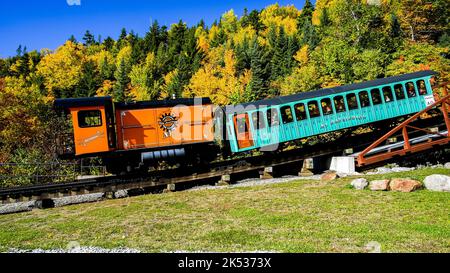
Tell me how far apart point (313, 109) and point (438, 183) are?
25.3ft

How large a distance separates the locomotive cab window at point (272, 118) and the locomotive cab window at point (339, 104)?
11.9ft

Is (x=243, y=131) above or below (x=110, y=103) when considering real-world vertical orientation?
below

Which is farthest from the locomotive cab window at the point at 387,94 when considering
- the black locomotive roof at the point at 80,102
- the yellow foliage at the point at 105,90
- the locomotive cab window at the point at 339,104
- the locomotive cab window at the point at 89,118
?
the yellow foliage at the point at 105,90

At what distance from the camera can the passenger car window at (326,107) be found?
59.6 feet

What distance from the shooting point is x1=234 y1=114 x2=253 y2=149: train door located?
17531mm

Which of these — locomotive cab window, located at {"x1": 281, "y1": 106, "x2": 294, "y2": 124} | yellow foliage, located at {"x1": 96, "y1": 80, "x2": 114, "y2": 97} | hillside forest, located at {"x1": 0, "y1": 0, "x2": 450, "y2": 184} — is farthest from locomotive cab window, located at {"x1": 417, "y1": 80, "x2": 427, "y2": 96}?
yellow foliage, located at {"x1": 96, "y1": 80, "x2": 114, "y2": 97}

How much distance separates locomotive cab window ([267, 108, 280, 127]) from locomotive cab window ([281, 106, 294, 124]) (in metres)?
0.34

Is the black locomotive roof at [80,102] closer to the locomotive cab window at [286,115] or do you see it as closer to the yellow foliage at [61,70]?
the locomotive cab window at [286,115]

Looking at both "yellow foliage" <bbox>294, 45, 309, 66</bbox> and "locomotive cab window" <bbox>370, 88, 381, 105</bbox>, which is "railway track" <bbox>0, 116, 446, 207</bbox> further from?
"yellow foliage" <bbox>294, 45, 309, 66</bbox>

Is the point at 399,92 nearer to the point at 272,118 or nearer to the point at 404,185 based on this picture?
the point at 272,118

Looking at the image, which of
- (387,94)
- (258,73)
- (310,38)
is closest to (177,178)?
(387,94)

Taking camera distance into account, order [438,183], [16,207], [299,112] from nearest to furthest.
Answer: [438,183] < [16,207] < [299,112]

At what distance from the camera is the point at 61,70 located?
80.8 m

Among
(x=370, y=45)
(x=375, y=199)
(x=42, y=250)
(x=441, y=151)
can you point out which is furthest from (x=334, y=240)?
(x=370, y=45)
